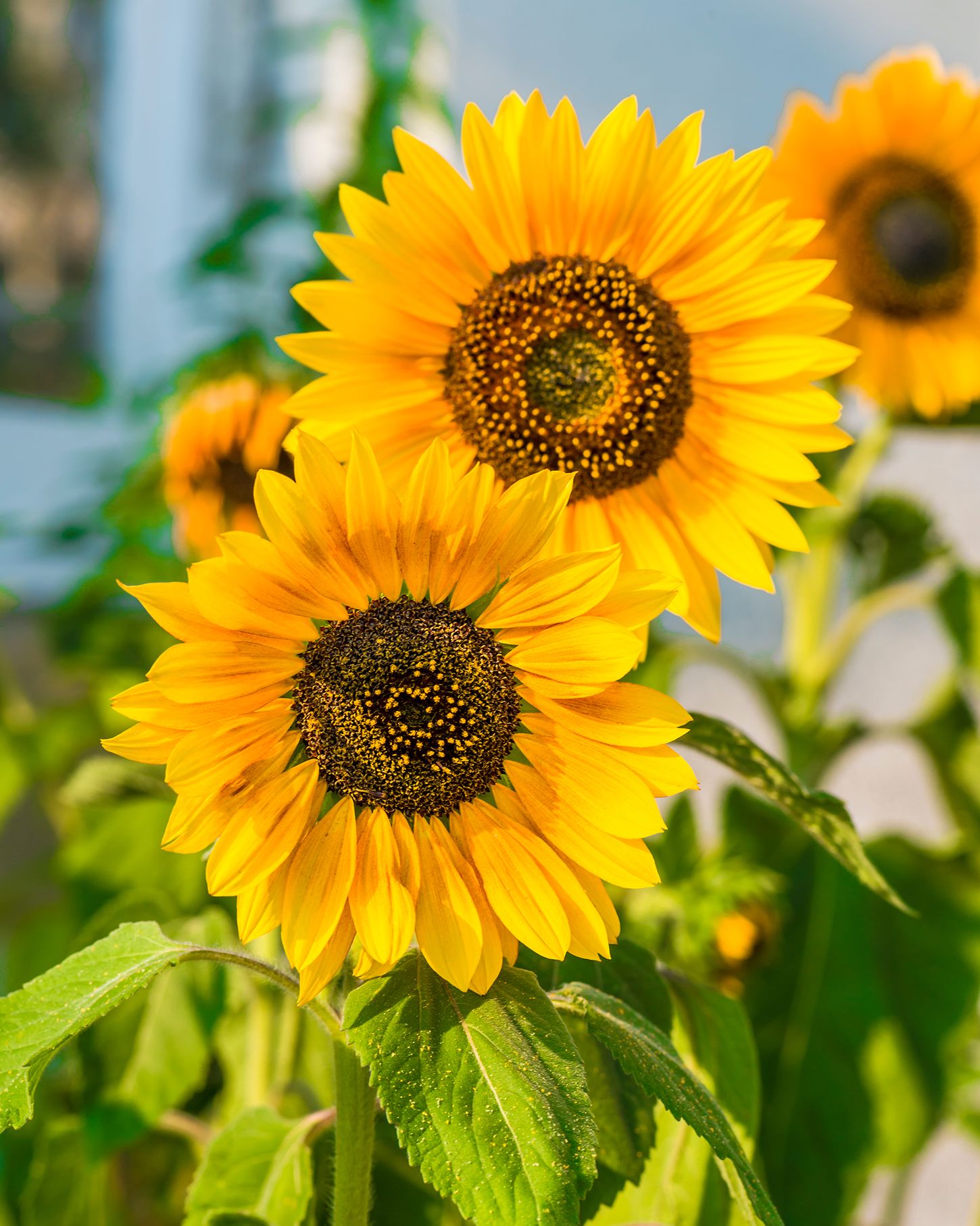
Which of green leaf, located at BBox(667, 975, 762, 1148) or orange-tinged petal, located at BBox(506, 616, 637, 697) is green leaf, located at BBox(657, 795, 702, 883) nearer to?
green leaf, located at BBox(667, 975, 762, 1148)

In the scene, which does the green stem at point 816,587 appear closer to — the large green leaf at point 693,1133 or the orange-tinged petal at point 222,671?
the large green leaf at point 693,1133

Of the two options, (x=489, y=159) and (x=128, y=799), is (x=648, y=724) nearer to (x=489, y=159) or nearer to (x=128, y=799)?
(x=489, y=159)

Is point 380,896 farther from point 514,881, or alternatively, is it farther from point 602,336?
point 602,336

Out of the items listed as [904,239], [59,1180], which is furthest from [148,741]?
[904,239]

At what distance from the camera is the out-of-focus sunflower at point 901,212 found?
1.85ft

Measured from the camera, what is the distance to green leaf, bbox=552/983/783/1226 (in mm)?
249

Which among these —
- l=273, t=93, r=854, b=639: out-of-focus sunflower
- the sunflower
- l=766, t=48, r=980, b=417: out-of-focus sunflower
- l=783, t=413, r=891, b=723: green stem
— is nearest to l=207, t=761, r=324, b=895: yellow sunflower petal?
the sunflower

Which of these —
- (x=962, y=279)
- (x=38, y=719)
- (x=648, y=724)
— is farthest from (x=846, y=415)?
(x=648, y=724)

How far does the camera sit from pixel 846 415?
1.06 metres

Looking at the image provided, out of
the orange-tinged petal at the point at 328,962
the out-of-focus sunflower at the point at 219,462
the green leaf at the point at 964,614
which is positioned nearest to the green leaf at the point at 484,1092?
the orange-tinged petal at the point at 328,962

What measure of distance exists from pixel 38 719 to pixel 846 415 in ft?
2.46

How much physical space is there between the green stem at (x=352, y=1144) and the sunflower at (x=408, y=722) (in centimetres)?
5

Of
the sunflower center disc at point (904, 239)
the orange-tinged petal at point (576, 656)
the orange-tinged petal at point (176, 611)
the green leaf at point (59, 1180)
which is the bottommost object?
the green leaf at point (59, 1180)

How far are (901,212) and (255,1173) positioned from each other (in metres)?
0.57
